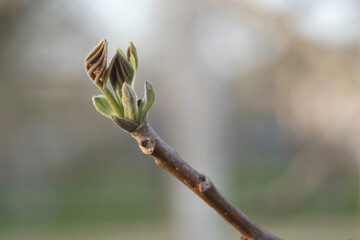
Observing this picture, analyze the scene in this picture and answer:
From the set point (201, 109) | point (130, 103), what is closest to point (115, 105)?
point (130, 103)

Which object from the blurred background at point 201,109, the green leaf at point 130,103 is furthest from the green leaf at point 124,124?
the blurred background at point 201,109

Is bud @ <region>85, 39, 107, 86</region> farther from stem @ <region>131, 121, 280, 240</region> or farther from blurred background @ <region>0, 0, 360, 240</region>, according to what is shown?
blurred background @ <region>0, 0, 360, 240</region>

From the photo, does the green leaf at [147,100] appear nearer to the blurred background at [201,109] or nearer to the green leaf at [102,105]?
the green leaf at [102,105]

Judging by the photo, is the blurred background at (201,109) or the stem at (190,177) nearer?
the stem at (190,177)

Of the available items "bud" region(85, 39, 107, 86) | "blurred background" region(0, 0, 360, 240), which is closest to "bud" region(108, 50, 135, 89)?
"bud" region(85, 39, 107, 86)

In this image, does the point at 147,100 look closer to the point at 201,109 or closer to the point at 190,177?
the point at 190,177

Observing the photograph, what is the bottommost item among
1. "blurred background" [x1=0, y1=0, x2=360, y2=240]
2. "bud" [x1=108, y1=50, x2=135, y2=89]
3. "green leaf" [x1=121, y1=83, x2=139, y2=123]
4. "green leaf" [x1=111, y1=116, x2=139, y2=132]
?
"green leaf" [x1=111, y1=116, x2=139, y2=132]

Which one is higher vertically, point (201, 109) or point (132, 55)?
point (201, 109)

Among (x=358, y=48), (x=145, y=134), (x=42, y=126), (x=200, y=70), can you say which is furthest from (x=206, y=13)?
(x=145, y=134)
